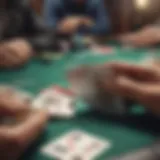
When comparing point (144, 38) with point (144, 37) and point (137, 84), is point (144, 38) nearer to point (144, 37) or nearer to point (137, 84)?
point (144, 37)

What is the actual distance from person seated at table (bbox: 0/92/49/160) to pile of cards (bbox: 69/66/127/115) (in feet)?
0.40

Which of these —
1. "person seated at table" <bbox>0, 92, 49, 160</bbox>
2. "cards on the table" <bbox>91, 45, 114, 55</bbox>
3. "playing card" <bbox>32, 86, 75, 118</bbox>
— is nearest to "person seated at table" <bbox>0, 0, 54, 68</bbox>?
"cards on the table" <bbox>91, 45, 114, 55</bbox>

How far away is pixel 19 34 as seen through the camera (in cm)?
143

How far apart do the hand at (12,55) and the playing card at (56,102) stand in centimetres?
25

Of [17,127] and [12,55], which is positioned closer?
[17,127]

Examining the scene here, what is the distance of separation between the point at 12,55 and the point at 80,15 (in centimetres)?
51

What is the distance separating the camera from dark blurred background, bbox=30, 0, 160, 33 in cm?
150

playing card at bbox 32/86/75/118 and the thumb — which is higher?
playing card at bbox 32/86/75/118

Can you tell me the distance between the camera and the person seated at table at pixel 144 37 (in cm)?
136

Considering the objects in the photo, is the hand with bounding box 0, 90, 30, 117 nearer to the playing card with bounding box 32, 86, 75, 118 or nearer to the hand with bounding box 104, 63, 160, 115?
the playing card with bounding box 32, 86, 75, 118

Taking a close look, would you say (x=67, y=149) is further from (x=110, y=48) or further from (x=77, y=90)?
(x=110, y=48)

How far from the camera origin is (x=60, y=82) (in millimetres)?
1001

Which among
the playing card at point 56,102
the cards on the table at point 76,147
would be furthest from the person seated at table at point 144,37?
the cards on the table at point 76,147

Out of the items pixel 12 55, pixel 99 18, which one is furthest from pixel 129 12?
pixel 12 55
